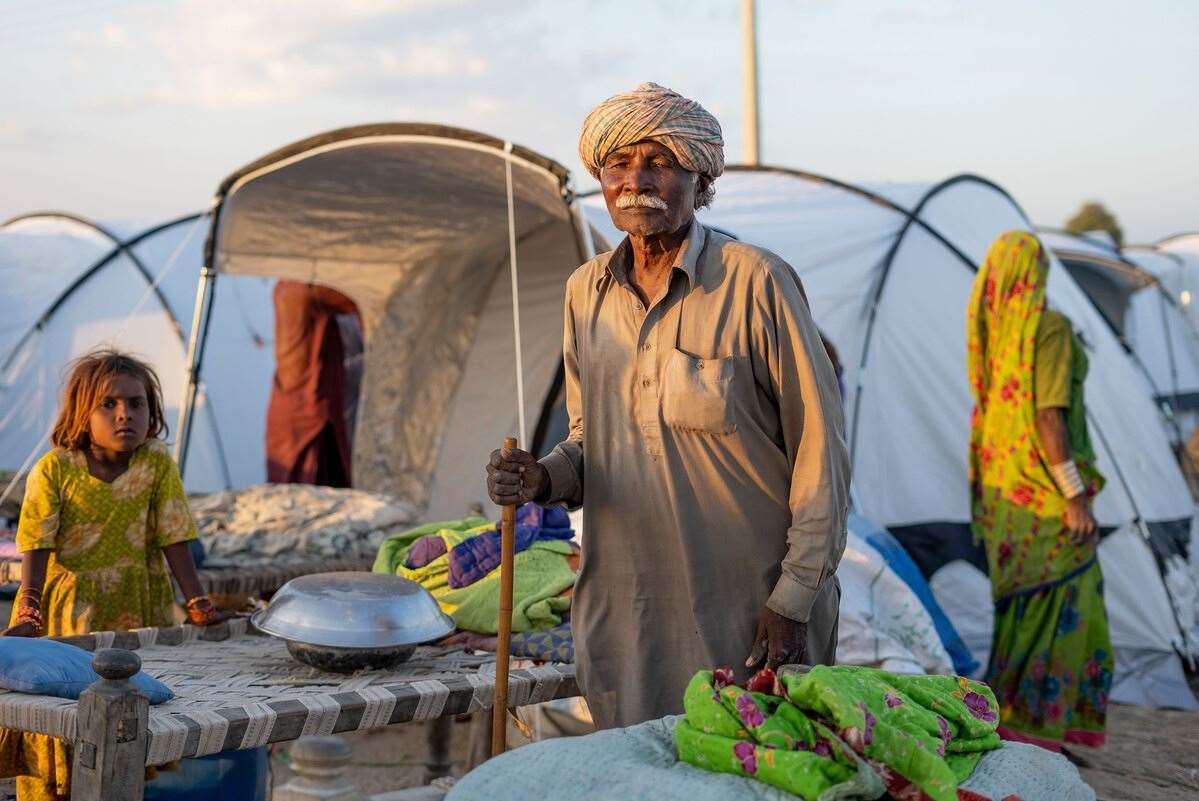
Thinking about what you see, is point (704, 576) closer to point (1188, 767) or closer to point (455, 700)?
point (455, 700)

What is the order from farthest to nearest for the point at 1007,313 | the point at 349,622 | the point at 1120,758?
the point at 1120,758, the point at 1007,313, the point at 349,622

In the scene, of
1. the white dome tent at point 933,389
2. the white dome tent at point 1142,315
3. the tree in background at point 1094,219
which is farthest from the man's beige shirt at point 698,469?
the tree in background at point 1094,219

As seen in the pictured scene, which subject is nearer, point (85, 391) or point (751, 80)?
point (85, 391)

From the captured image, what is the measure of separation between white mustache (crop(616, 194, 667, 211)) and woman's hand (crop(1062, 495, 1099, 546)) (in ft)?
9.23

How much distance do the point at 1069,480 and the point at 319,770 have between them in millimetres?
2740

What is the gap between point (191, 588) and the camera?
11.5ft

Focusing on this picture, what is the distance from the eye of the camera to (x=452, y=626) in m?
3.15

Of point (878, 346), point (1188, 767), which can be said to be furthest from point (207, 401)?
point (1188, 767)

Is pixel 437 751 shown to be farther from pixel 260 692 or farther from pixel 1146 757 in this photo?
pixel 1146 757

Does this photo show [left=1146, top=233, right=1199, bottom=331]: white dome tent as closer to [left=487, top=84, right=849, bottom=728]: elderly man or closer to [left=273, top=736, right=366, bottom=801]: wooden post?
[left=273, top=736, right=366, bottom=801]: wooden post

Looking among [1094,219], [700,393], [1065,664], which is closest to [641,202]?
[700,393]

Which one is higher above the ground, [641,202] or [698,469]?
[641,202]

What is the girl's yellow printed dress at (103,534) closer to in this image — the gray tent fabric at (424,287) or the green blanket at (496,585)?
the green blanket at (496,585)

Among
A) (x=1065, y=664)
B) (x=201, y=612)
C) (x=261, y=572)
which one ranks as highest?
(x=201, y=612)
